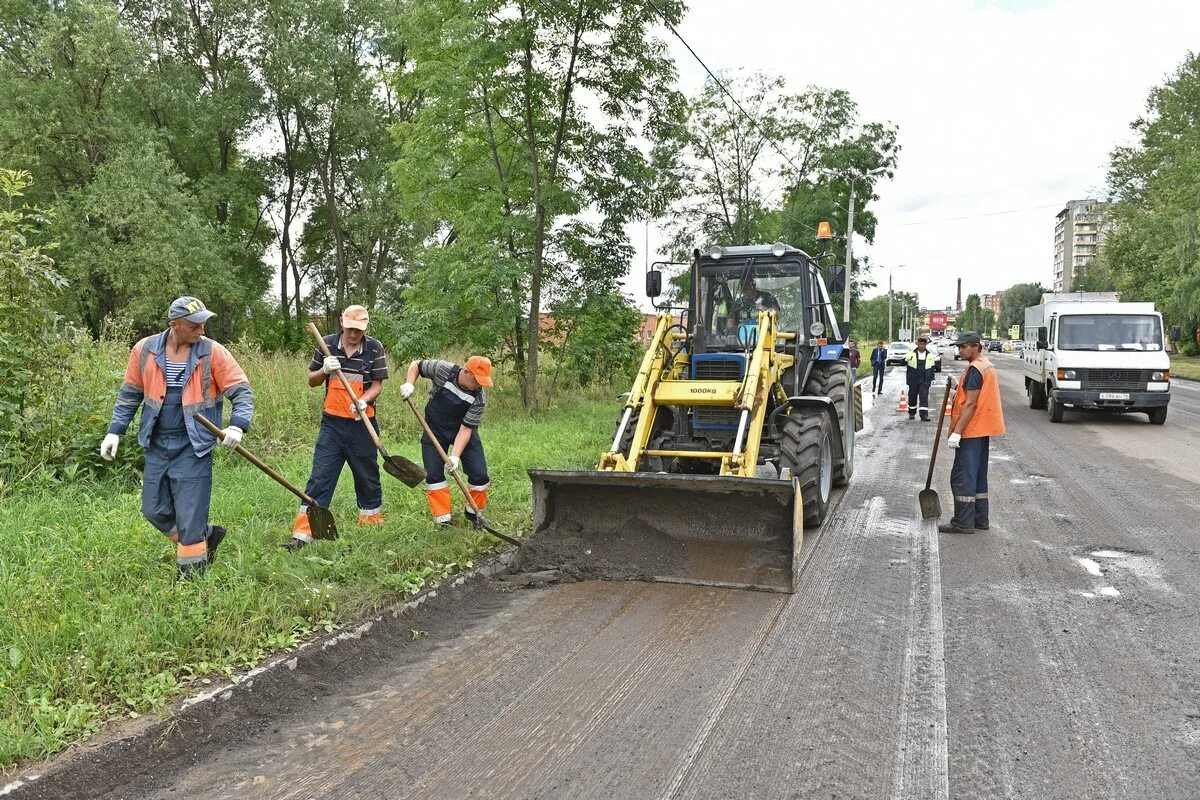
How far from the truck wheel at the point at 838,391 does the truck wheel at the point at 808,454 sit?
61 centimetres

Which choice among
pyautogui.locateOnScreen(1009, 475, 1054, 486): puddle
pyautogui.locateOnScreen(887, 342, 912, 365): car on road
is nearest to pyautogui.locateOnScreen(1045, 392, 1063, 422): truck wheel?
pyautogui.locateOnScreen(1009, 475, 1054, 486): puddle

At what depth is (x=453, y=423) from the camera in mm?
6664

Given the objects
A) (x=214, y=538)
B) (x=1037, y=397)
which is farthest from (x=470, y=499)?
(x=1037, y=397)

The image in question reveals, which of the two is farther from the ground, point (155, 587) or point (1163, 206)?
point (1163, 206)

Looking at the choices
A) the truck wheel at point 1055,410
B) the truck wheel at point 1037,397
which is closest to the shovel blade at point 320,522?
the truck wheel at point 1055,410

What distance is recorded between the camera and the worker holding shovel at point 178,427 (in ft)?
15.9

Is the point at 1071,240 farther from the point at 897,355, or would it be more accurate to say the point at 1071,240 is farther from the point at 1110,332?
the point at 1110,332

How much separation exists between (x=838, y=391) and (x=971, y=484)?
1674mm

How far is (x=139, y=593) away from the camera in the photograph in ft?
15.3

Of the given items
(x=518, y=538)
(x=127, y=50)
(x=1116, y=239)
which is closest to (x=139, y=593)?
(x=518, y=538)

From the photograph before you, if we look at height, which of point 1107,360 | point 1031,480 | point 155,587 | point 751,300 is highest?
point 751,300

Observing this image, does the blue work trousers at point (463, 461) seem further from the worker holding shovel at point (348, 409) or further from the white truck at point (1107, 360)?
the white truck at point (1107, 360)

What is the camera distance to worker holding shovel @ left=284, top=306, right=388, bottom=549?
611 centimetres

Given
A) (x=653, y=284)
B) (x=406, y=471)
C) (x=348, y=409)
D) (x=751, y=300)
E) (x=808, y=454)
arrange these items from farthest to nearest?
1. (x=653, y=284)
2. (x=751, y=300)
3. (x=808, y=454)
4. (x=406, y=471)
5. (x=348, y=409)
